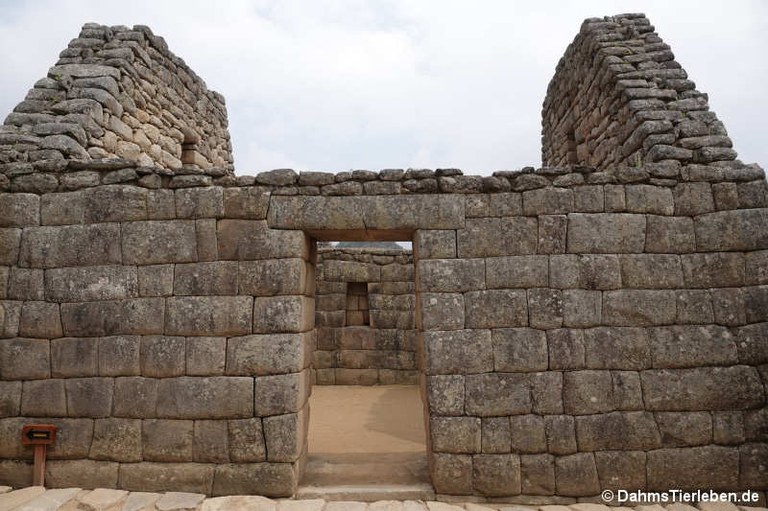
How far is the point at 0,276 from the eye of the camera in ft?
15.0

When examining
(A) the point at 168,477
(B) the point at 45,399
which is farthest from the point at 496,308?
(B) the point at 45,399

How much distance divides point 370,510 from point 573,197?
3891 millimetres

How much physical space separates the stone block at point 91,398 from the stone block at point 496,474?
3897 mm

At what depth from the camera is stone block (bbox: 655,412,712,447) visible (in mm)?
4285

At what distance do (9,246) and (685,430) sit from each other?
7538mm

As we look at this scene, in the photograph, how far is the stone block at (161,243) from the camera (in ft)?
15.0

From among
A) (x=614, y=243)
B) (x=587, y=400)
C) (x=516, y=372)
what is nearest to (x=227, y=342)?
(x=516, y=372)

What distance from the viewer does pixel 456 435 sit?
429cm

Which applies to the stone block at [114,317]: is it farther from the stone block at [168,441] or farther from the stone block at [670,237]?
the stone block at [670,237]

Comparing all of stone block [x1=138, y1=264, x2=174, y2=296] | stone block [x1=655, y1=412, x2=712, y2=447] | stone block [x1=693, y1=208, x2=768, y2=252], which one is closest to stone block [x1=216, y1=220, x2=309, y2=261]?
stone block [x1=138, y1=264, x2=174, y2=296]

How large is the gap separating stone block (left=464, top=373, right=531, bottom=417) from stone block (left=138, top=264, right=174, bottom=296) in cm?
339

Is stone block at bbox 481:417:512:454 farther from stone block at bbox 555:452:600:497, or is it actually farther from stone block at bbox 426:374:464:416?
stone block at bbox 555:452:600:497

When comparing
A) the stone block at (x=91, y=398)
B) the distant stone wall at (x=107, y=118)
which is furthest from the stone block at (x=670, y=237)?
the stone block at (x=91, y=398)

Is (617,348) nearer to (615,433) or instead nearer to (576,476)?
(615,433)
